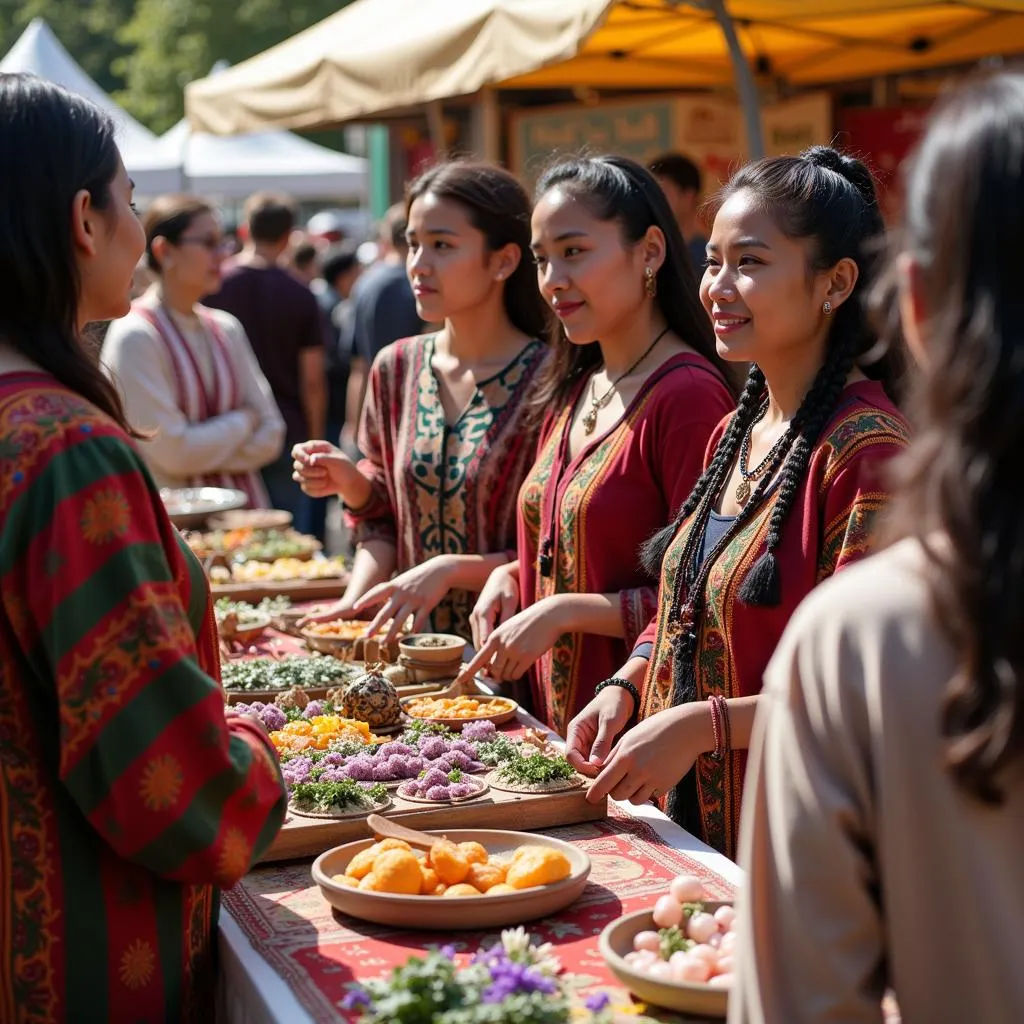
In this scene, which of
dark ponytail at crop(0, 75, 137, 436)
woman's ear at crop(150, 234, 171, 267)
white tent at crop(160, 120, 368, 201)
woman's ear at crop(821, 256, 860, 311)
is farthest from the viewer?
white tent at crop(160, 120, 368, 201)

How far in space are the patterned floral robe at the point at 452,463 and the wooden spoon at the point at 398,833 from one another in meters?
1.50

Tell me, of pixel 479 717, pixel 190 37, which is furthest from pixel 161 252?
pixel 190 37

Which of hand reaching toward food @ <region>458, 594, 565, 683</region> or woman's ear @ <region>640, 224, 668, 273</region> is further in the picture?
woman's ear @ <region>640, 224, 668, 273</region>

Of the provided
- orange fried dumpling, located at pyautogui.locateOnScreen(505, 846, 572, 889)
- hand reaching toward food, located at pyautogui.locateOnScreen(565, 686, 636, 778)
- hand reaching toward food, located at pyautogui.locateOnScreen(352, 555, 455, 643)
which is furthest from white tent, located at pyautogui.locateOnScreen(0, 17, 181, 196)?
orange fried dumpling, located at pyautogui.locateOnScreen(505, 846, 572, 889)

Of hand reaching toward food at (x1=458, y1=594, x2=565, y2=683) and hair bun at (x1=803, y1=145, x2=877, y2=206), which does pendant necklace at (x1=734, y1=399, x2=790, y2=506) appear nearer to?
hair bun at (x1=803, y1=145, x2=877, y2=206)

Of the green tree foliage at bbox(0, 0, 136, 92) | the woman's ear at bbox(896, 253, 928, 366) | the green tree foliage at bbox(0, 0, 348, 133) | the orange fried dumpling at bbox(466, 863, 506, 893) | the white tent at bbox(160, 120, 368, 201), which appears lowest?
the orange fried dumpling at bbox(466, 863, 506, 893)

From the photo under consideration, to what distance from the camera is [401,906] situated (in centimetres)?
185

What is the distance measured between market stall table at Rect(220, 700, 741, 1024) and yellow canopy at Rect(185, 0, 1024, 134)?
127 inches

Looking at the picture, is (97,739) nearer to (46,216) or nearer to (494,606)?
(46,216)

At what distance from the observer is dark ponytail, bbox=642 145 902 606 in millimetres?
2229

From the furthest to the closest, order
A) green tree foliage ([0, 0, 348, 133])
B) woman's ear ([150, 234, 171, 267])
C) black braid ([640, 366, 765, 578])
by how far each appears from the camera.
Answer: green tree foliage ([0, 0, 348, 133]) → woman's ear ([150, 234, 171, 267]) → black braid ([640, 366, 765, 578])

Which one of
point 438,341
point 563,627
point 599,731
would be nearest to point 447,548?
point 438,341

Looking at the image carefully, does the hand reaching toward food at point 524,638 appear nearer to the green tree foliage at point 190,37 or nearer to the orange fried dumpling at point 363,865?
the orange fried dumpling at point 363,865

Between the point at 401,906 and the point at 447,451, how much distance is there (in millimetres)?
1910
